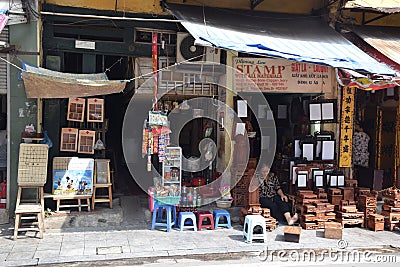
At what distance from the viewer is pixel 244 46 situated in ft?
22.3

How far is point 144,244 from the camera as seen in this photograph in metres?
6.91

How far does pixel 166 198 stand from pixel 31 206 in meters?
2.46

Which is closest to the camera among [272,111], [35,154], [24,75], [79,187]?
[24,75]

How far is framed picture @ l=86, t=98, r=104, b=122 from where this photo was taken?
345 inches

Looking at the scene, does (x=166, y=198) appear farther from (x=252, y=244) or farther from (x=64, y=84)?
(x=64, y=84)

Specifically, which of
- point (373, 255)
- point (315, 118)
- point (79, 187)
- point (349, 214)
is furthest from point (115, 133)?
point (373, 255)

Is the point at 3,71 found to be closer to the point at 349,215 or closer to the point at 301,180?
the point at 301,180

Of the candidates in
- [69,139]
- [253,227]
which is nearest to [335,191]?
[253,227]

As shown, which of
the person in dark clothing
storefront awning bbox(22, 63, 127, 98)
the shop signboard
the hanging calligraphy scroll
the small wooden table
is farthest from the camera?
the hanging calligraphy scroll

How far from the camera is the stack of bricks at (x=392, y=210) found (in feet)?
27.0

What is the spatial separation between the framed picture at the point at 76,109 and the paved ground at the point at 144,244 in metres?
2.40

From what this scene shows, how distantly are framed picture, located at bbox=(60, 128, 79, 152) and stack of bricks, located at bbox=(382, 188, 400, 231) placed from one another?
680 cm

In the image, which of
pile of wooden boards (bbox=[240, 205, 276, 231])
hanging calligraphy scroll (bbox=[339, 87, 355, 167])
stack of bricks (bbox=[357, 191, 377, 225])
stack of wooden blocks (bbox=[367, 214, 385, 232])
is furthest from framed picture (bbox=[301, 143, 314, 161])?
pile of wooden boards (bbox=[240, 205, 276, 231])

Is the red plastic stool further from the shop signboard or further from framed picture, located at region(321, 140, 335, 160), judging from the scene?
framed picture, located at region(321, 140, 335, 160)
